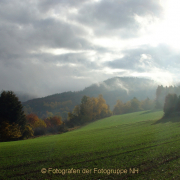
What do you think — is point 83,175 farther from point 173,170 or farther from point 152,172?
point 173,170

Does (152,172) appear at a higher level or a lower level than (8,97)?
lower

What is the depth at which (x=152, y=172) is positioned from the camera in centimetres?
1128

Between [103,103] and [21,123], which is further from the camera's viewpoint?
[103,103]

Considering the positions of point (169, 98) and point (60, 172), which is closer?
point (60, 172)

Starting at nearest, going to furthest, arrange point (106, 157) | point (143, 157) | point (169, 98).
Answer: point (143, 157), point (106, 157), point (169, 98)

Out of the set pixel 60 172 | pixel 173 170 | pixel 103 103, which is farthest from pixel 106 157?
pixel 103 103

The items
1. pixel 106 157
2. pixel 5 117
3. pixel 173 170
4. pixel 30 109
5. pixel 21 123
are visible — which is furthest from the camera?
pixel 30 109

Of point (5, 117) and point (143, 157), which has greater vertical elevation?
point (5, 117)

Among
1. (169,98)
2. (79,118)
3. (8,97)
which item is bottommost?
(79,118)

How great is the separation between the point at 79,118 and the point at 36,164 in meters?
73.0

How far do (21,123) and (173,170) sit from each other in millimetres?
48561

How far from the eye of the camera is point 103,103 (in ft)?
321

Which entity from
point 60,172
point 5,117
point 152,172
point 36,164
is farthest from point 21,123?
point 152,172

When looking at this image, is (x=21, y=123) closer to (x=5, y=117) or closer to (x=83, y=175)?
(x=5, y=117)
